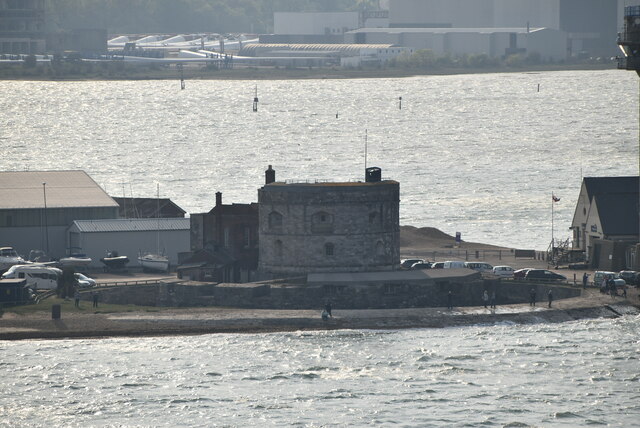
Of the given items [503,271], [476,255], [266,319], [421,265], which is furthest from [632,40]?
[266,319]

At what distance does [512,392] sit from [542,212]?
70.9m

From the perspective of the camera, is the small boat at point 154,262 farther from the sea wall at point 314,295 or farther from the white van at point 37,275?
the white van at point 37,275

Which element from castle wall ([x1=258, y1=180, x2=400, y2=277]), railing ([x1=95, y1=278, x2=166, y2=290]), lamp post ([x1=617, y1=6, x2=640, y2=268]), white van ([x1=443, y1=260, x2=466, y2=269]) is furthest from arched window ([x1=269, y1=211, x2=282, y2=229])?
lamp post ([x1=617, y1=6, x2=640, y2=268])

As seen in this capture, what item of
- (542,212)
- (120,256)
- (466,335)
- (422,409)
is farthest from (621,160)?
(422,409)

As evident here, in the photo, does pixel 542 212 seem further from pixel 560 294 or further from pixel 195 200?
pixel 560 294

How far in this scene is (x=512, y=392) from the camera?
70.8 m

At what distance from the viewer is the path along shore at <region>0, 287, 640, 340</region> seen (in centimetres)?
8169

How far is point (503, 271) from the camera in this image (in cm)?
9431

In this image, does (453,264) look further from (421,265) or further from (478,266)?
(421,265)

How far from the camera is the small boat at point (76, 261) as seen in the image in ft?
317

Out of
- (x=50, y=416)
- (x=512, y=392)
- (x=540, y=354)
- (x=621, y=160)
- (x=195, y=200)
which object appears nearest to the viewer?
(x=50, y=416)

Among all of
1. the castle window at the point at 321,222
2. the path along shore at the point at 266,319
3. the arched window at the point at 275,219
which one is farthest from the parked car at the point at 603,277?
the arched window at the point at 275,219

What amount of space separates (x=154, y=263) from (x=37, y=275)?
9.20 metres

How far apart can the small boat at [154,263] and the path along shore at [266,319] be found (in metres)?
11.5
